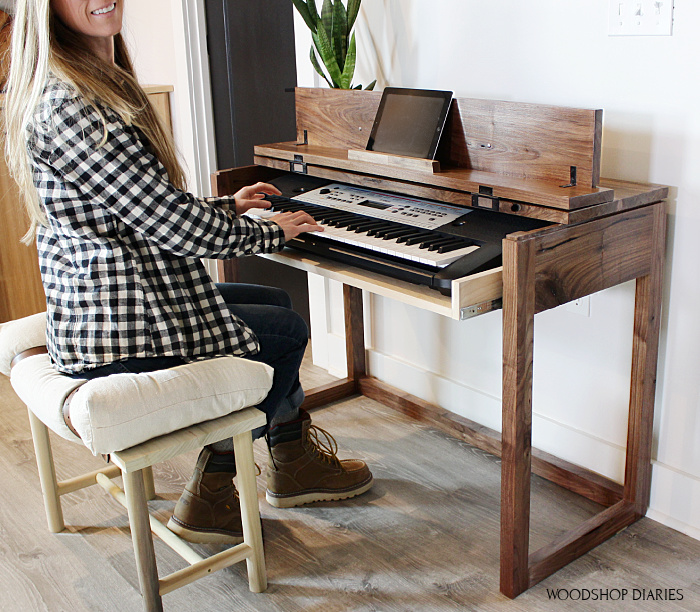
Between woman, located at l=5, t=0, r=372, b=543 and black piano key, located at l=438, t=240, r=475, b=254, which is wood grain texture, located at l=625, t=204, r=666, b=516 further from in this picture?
woman, located at l=5, t=0, r=372, b=543

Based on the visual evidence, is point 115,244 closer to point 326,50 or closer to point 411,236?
point 411,236

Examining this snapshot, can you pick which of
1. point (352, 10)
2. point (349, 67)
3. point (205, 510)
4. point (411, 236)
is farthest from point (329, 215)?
point (205, 510)

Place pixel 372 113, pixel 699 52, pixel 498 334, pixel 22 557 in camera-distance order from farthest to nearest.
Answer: pixel 498 334 < pixel 372 113 < pixel 22 557 < pixel 699 52

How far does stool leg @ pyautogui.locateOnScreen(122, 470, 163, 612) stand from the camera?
149 centimetres

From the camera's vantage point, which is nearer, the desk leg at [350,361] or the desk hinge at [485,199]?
the desk hinge at [485,199]

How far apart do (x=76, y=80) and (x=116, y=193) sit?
217 mm

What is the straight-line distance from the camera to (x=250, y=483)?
1633 mm

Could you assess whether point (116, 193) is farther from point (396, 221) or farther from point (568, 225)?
point (568, 225)

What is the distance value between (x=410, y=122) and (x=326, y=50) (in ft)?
1.47

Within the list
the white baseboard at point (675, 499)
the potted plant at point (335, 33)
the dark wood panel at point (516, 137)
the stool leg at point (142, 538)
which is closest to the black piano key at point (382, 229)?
the dark wood panel at point (516, 137)

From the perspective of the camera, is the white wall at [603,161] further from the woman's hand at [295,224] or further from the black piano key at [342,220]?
the woman's hand at [295,224]

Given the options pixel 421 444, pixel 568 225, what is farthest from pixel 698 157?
pixel 421 444

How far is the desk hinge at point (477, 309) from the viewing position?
1471mm

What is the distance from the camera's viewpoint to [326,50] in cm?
221
